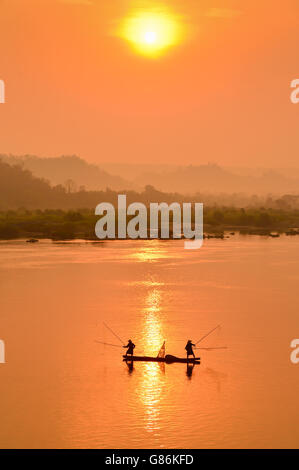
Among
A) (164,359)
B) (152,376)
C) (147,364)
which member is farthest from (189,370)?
(147,364)

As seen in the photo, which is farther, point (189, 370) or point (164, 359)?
point (164, 359)

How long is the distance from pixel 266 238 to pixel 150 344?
7406 centimetres

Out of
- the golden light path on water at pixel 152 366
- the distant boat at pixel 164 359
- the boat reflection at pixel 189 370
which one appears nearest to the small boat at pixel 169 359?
the distant boat at pixel 164 359

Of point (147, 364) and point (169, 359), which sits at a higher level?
point (169, 359)

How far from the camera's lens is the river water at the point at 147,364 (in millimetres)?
23344

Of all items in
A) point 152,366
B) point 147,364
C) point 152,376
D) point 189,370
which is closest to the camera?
point 152,376

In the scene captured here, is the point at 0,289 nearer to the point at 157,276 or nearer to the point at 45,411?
the point at 157,276

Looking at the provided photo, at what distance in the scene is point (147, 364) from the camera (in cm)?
3089

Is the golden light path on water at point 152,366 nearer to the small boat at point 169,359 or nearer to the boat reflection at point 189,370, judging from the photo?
the small boat at point 169,359

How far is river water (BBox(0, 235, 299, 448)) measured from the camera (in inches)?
919

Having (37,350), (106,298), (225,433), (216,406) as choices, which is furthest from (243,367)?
(106,298)

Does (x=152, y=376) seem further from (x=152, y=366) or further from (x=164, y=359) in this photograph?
(x=152, y=366)

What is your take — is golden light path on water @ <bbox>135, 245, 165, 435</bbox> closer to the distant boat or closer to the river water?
the river water

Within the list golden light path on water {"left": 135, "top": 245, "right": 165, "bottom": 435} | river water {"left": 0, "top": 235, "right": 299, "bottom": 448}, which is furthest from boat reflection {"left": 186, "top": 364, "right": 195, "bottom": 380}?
golden light path on water {"left": 135, "top": 245, "right": 165, "bottom": 435}
